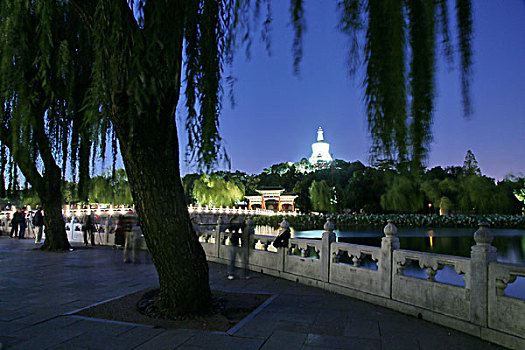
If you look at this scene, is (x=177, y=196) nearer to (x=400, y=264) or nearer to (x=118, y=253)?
(x=400, y=264)

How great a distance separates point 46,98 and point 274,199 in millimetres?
52096

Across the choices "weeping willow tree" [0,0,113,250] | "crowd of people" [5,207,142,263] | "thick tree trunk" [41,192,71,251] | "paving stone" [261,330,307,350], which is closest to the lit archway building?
"crowd of people" [5,207,142,263]

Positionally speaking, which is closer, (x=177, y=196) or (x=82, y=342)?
(x=82, y=342)

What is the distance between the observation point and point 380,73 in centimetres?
103

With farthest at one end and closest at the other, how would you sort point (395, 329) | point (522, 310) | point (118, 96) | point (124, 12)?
point (395, 329) < point (118, 96) < point (522, 310) < point (124, 12)

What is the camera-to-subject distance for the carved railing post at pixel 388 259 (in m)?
5.09

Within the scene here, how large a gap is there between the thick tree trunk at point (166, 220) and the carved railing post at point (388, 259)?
2.29 metres

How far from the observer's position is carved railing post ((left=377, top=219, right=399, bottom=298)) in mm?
5090

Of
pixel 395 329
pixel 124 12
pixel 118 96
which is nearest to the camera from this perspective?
pixel 124 12

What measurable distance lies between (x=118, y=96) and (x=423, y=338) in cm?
377

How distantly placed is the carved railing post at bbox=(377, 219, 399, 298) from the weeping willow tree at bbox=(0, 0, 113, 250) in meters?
3.85

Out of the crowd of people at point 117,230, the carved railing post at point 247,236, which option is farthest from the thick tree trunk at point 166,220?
the crowd of people at point 117,230

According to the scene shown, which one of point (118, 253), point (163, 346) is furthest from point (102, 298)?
point (118, 253)

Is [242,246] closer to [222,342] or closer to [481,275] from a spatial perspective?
[222,342]
